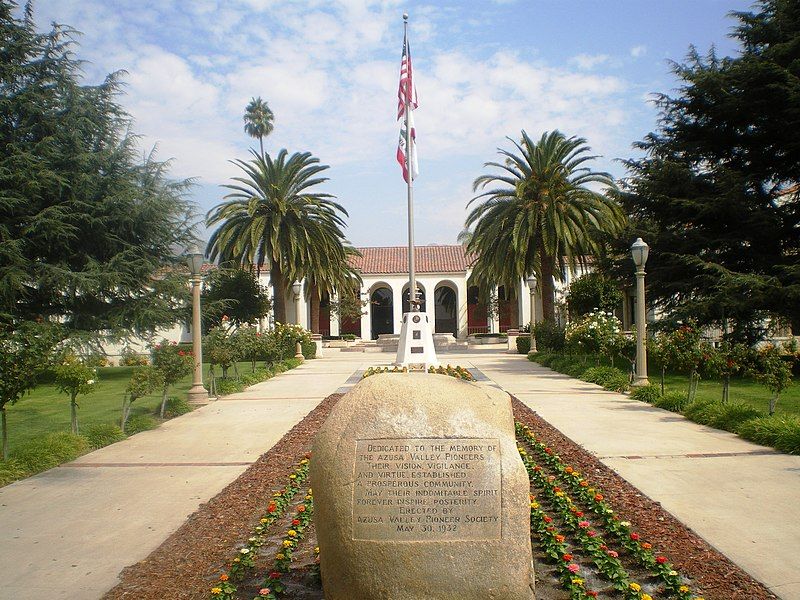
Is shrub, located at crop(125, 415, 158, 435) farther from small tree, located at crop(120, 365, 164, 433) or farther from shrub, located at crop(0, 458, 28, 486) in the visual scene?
shrub, located at crop(0, 458, 28, 486)

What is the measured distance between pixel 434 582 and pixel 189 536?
271cm

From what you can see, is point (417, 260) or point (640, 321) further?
point (417, 260)

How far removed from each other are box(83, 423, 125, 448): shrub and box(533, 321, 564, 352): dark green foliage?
17490 mm

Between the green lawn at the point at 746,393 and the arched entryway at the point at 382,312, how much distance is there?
37.3 m

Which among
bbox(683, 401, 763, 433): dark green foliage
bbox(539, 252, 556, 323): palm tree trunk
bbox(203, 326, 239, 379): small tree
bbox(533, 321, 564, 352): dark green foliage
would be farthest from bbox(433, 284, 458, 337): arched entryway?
bbox(683, 401, 763, 433): dark green foliage

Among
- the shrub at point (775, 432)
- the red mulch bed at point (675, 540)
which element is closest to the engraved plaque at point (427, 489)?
the red mulch bed at point (675, 540)

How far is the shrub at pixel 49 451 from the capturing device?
25.7ft

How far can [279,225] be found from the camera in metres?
29.3

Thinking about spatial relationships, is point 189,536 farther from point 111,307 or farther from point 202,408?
point 111,307

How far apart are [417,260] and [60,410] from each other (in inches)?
1540

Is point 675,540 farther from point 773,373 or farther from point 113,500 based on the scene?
point 773,373

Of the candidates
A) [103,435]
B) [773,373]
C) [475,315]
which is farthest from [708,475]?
[475,315]

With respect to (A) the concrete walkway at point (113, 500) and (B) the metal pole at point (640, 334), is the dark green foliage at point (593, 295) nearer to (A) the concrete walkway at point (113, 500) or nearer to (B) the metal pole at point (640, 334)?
(B) the metal pole at point (640, 334)

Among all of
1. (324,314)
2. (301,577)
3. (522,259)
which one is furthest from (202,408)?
(324,314)
